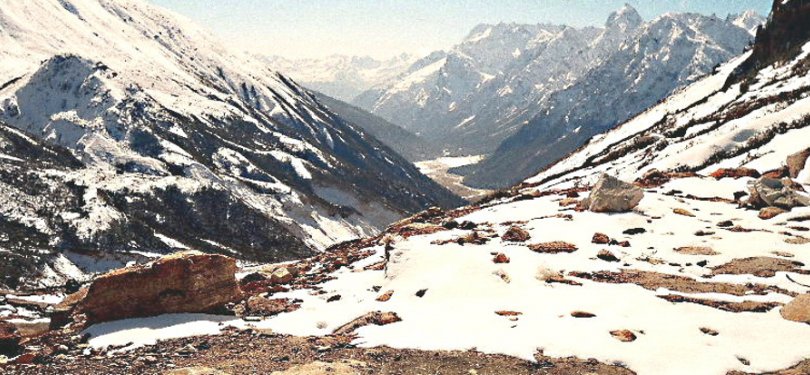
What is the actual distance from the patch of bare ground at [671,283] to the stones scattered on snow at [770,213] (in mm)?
8458

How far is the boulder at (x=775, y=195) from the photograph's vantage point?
23.5m

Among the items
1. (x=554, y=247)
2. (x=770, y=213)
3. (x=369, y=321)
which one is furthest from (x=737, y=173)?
(x=369, y=321)

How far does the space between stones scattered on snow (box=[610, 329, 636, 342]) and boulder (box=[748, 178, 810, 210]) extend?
15.3 m

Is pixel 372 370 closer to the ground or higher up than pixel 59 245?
higher up

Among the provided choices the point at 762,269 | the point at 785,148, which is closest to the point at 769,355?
the point at 762,269

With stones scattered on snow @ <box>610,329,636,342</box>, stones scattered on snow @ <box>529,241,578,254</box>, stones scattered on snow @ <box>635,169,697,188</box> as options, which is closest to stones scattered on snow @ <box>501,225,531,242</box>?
stones scattered on snow @ <box>529,241,578,254</box>

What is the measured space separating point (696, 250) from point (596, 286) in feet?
19.6

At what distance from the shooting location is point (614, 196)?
25.3m

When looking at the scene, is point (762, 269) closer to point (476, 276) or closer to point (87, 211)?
point (476, 276)

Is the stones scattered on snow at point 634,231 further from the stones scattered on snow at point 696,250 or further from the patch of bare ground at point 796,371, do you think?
the patch of bare ground at point 796,371

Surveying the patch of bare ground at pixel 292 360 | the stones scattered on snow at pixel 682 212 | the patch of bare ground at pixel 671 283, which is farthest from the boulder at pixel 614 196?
the patch of bare ground at pixel 292 360

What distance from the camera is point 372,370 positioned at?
12695 millimetres

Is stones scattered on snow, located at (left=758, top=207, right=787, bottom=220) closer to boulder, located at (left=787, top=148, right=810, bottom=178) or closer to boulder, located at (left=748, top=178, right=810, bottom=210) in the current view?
boulder, located at (left=748, top=178, right=810, bottom=210)

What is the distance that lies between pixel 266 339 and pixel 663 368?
1057 cm
